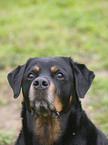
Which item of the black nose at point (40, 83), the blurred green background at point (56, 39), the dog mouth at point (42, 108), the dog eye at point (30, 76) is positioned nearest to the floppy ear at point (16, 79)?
the dog eye at point (30, 76)

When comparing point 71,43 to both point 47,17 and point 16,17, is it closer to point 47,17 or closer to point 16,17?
point 47,17

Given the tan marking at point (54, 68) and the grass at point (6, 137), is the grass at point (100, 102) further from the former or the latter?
the tan marking at point (54, 68)

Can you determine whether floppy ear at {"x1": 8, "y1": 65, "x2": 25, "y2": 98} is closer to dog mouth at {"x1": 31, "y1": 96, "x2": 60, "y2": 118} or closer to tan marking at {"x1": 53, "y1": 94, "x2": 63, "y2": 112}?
dog mouth at {"x1": 31, "y1": 96, "x2": 60, "y2": 118}

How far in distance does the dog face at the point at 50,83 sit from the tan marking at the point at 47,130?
0.52 ft

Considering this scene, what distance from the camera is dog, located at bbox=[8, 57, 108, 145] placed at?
140 inches

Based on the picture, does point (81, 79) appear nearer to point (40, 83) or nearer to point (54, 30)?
point (40, 83)

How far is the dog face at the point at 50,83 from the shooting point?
11.0ft

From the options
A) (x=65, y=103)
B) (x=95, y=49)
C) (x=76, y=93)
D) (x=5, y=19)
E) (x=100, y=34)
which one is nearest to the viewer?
(x=65, y=103)

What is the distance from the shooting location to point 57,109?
351cm

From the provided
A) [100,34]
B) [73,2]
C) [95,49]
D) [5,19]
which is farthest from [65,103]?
[73,2]

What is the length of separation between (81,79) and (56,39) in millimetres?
7236

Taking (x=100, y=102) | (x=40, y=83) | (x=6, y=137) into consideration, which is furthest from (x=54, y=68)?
(x=100, y=102)

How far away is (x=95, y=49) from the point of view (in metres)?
10.2

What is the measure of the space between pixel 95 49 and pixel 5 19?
436 cm
